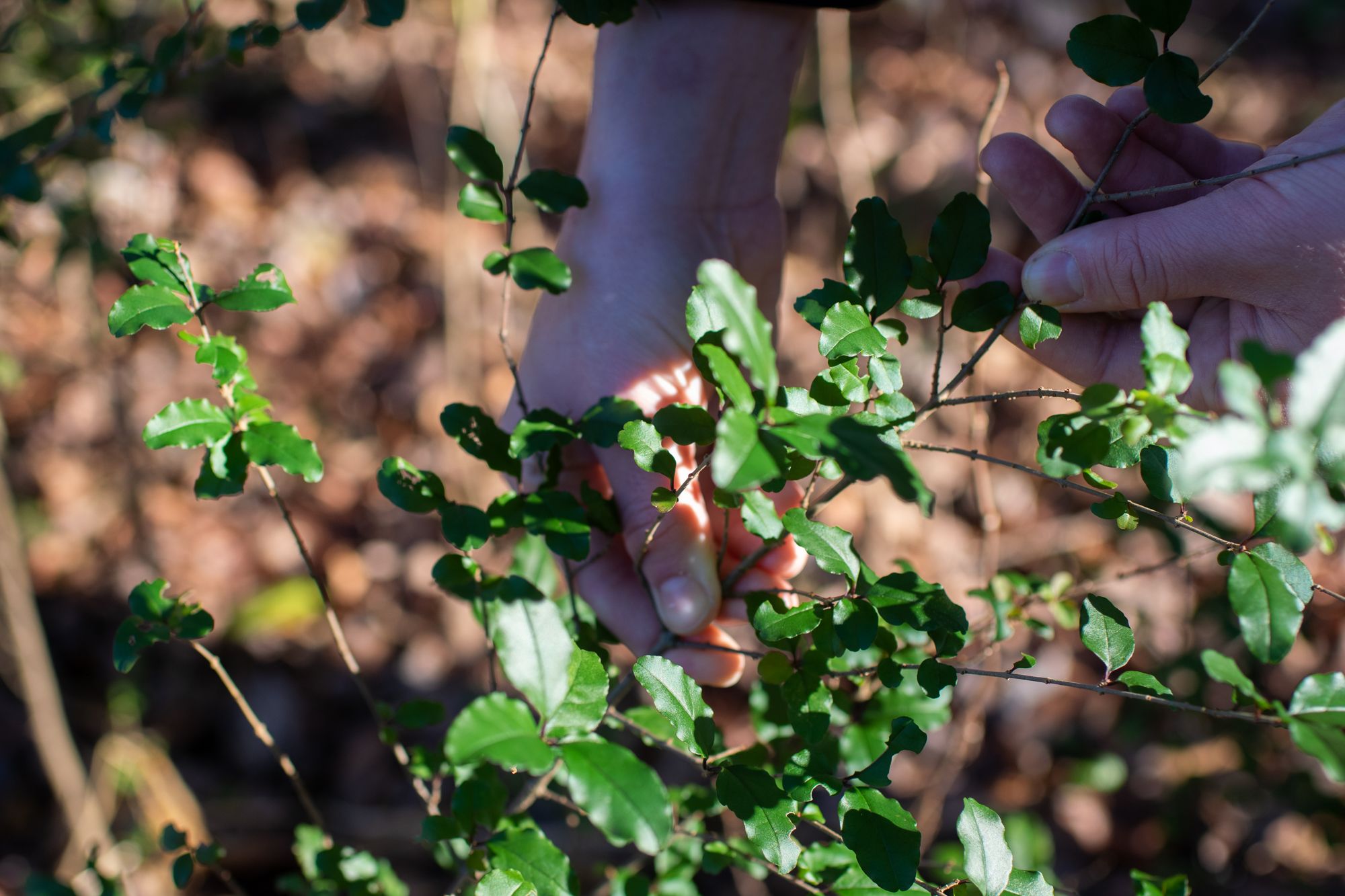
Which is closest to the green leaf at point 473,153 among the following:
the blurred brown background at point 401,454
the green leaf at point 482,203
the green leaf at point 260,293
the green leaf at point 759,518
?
the green leaf at point 482,203

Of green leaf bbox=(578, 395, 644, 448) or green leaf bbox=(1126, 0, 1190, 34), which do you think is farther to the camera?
green leaf bbox=(578, 395, 644, 448)

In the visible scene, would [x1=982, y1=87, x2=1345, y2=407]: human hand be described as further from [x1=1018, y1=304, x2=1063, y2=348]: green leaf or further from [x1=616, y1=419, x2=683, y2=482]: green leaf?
[x1=616, y1=419, x2=683, y2=482]: green leaf

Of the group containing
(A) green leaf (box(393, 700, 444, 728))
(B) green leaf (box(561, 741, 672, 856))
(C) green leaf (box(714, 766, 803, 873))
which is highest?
(B) green leaf (box(561, 741, 672, 856))

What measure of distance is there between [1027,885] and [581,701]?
0.47 metres

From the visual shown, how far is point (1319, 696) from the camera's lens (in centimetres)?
70

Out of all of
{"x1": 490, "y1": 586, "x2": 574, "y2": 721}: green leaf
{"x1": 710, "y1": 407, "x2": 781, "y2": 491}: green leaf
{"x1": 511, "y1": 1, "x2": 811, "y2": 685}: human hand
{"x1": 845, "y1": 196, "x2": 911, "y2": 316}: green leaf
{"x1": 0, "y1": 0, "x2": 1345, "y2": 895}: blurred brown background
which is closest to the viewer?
{"x1": 710, "y1": 407, "x2": 781, "y2": 491}: green leaf

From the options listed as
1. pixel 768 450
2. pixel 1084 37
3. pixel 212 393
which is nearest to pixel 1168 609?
pixel 1084 37

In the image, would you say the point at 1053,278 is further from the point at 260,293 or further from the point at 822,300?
the point at 260,293

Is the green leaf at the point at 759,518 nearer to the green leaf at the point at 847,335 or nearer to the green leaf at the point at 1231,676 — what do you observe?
the green leaf at the point at 847,335

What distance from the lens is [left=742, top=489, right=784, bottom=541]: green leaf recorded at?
0.82m

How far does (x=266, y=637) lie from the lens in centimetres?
247

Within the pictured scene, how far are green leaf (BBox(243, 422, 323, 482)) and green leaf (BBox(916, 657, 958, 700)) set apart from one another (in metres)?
0.63

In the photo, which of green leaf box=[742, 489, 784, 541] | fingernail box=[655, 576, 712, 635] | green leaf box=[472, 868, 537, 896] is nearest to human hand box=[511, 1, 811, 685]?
fingernail box=[655, 576, 712, 635]

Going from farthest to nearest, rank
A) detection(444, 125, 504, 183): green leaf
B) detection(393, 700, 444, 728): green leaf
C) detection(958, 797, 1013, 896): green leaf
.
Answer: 1. detection(393, 700, 444, 728): green leaf
2. detection(444, 125, 504, 183): green leaf
3. detection(958, 797, 1013, 896): green leaf
